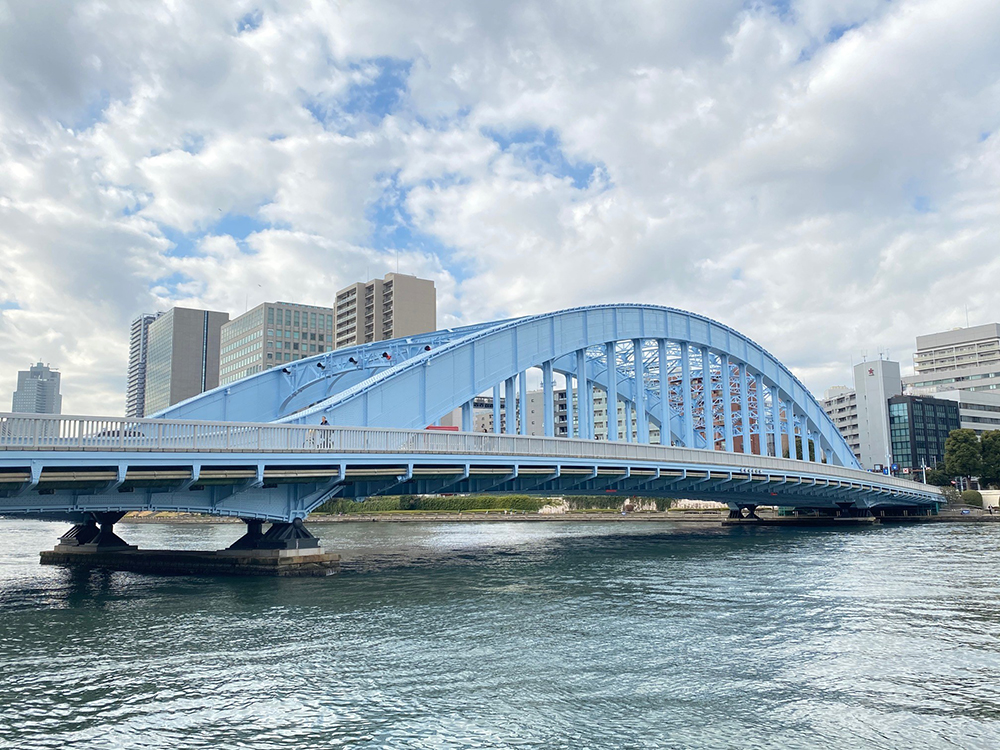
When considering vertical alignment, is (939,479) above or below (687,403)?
below

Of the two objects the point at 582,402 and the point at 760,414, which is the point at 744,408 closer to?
the point at 760,414

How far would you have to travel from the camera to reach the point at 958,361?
170 metres

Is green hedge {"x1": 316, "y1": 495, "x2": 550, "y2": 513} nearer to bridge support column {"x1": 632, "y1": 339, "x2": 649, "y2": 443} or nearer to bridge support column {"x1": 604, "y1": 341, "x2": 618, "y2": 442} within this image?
bridge support column {"x1": 632, "y1": 339, "x2": 649, "y2": 443}

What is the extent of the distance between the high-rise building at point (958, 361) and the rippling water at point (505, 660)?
145277mm

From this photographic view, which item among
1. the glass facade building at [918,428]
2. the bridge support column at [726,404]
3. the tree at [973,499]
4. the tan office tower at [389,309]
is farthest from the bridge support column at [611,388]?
the tan office tower at [389,309]

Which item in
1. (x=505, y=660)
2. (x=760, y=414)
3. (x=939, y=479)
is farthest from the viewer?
(x=939, y=479)

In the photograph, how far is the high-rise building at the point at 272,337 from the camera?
15650 cm

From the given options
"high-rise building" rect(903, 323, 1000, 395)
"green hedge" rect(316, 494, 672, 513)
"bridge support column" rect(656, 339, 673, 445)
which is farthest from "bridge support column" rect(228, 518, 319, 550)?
"high-rise building" rect(903, 323, 1000, 395)

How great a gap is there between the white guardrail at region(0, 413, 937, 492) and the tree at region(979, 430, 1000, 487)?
67.8m

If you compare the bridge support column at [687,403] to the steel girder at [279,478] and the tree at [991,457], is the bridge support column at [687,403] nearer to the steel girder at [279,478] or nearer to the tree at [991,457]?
the steel girder at [279,478]

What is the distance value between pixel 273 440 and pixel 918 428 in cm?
13127

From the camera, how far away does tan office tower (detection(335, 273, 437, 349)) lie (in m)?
156

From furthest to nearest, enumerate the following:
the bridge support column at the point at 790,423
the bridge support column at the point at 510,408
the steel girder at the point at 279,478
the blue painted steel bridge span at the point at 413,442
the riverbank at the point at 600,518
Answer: the riverbank at the point at 600,518, the bridge support column at the point at 790,423, the bridge support column at the point at 510,408, the blue painted steel bridge span at the point at 413,442, the steel girder at the point at 279,478

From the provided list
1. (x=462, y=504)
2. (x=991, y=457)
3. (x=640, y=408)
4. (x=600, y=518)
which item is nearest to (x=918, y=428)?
(x=991, y=457)
